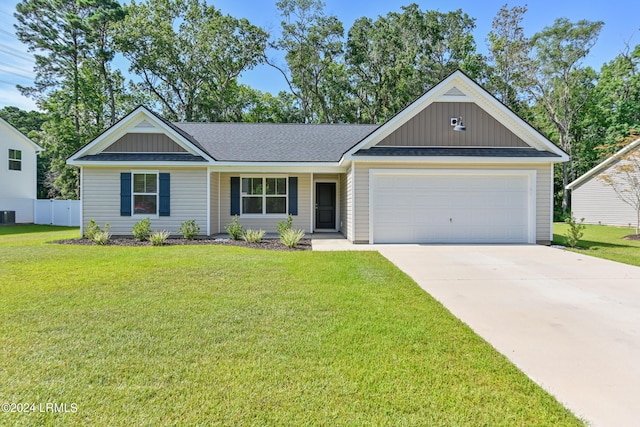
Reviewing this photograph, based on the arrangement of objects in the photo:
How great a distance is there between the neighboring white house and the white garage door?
2200 centimetres

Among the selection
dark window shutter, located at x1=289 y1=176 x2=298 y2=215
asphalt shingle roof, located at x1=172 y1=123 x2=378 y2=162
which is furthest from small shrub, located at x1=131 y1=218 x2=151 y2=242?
dark window shutter, located at x1=289 y1=176 x2=298 y2=215

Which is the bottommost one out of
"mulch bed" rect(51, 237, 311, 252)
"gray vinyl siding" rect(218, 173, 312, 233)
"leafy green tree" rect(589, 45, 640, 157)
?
"mulch bed" rect(51, 237, 311, 252)

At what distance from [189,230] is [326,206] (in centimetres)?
558

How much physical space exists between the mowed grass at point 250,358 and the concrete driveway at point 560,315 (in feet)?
0.89

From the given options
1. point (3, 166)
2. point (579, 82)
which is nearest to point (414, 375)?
point (3, 166)

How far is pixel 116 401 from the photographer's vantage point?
2.43 meters

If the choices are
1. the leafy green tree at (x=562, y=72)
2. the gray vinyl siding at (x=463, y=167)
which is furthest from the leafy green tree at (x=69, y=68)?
the leafy green tree at (x=562, y=72)

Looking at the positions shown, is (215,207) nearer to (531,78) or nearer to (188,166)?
(188,166)

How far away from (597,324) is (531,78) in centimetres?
3059

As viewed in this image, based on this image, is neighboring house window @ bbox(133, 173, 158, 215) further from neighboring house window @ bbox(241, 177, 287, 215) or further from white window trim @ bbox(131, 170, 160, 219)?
neighboring house window @ bbox(241, 177, 287, 215)

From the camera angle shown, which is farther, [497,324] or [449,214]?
[449,214]

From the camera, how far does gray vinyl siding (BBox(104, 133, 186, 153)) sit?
1213cm

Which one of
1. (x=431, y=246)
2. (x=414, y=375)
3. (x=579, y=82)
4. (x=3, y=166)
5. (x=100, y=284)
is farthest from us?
(x=579, y=82)

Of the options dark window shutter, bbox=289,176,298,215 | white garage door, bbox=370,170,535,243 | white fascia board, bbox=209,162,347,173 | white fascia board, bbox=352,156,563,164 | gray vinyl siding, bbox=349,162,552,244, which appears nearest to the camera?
white fascia board, bbox=352,156,563,164
